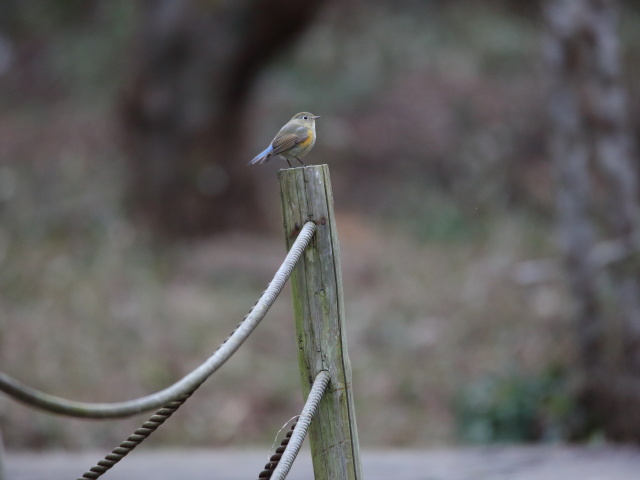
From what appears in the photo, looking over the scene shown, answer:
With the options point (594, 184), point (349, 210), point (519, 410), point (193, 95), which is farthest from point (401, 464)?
point (349, 210)

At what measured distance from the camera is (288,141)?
10.8 feet

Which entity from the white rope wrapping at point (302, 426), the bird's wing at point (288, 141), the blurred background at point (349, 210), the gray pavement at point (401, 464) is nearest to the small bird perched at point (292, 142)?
the bird's wing at point (288, 141)

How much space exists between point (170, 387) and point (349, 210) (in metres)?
9.46

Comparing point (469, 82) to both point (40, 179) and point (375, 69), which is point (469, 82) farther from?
point (40, 179)

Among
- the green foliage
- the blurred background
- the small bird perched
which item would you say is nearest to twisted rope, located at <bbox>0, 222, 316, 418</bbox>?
the small bird perched

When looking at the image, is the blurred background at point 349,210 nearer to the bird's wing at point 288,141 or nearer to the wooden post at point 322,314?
the bird's wing at point 288,141

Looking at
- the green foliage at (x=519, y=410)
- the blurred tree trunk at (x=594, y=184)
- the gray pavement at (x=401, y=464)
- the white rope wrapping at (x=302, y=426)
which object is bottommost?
the white rope wrapping at (x=302, y=426)

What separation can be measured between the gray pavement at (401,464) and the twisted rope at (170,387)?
9.29 feet

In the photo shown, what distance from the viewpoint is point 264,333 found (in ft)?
27.9

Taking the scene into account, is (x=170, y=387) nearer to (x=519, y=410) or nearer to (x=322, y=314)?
(x=322, y=314)

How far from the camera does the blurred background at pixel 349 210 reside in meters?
6.33

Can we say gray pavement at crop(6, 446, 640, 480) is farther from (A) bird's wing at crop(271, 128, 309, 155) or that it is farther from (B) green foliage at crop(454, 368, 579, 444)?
(A) bird's wing at crop(271, 128, 309, 155)

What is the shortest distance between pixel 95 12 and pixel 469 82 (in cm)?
569

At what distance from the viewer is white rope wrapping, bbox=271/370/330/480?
2461 mm
